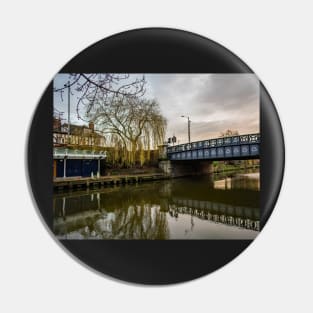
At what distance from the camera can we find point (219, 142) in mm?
1854

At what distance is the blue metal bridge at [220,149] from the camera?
5.31ft

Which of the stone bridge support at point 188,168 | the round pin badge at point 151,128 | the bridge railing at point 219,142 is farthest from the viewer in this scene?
the stone bridge support at point 188,168

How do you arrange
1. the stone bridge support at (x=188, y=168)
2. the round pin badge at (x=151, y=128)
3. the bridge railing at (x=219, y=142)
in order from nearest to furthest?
A: the round pin badge at (x=151, y=128)
the bridge railing at (x=219, y=142)
the stone bridge support at (x=188, y=168)

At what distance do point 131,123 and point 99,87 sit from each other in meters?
0.31

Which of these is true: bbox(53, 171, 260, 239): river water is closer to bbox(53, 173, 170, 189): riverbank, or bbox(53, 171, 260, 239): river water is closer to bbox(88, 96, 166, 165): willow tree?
bbox(53, 173, 170, 189): riverbank

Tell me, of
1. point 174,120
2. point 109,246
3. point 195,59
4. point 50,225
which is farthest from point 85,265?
point 195,59

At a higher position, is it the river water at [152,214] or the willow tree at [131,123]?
the willow tree at [131,123]

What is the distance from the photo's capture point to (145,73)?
1.55 meters

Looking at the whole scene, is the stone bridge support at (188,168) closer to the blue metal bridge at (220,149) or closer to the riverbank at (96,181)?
the blue metal bridge at (220,149)

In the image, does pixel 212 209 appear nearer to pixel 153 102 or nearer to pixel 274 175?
pixel 274 175

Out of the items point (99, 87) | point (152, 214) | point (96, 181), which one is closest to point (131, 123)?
point (99, 87)

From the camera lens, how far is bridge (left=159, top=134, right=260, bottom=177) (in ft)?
5.39

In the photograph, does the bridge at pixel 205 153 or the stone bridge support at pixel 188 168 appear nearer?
the bridge at pixel 205 153

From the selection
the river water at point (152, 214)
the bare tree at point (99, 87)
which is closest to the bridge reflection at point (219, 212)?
the river water at point (152, 214)
